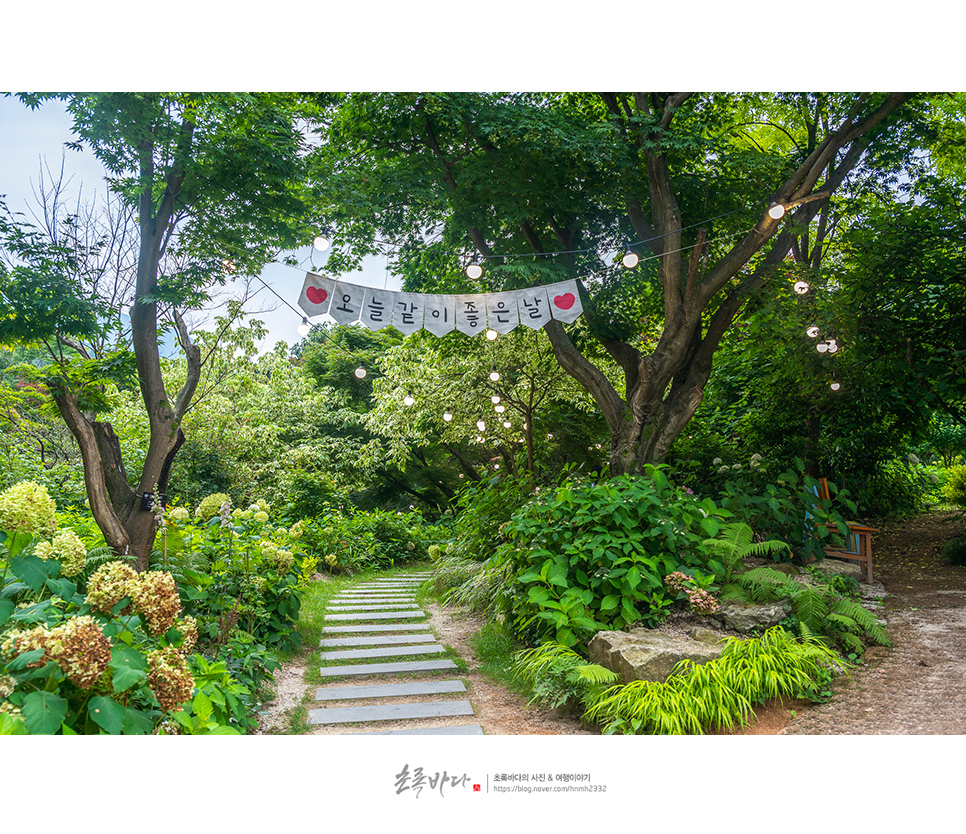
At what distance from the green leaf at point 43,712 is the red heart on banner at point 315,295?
7.53ft

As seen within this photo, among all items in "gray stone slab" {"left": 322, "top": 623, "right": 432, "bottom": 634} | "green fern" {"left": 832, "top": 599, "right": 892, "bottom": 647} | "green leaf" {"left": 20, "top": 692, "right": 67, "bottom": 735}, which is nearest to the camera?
"green leaf" {"left": 20, "top": 692, "right": 67, "bottom": 735}

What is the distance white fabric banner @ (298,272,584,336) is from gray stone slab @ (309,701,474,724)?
2063 mm

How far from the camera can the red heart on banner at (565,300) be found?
355cm

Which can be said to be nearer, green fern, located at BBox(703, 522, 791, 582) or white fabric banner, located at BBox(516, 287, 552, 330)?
green fern, located at BBox(703, 522, 791, 582)

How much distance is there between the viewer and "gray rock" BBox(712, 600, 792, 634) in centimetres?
296

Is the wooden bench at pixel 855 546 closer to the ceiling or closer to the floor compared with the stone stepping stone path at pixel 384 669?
closer to the ceiling

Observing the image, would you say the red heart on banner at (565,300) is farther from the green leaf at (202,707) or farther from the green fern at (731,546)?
the green leaf at (202,707)

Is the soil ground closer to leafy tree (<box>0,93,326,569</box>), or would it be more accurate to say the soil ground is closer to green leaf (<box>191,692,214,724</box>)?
green leaf (<box>191,692,214,724</box>)

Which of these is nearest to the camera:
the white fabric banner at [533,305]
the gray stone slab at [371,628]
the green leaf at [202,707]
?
the green leaf at [202,707]

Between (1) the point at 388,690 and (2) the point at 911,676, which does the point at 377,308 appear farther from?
(2) the point at 911,676

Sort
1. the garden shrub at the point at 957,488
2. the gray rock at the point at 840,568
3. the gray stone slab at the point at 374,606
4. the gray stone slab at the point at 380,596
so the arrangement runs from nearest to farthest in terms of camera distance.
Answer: the gray rock at the point at 840,568
the gray stone slab at the point at 374,606
the gray stone slab at the point at 380,596
the garden shrub at the point at 957,488

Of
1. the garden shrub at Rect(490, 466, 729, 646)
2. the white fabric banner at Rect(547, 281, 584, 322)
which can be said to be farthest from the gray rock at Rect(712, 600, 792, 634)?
the white fabric banner at Rect(547, 281, 584, 322)

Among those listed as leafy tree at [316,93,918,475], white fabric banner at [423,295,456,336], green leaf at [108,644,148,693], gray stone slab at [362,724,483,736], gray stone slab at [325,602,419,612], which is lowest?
gray stone slab at [325,602,419,612]

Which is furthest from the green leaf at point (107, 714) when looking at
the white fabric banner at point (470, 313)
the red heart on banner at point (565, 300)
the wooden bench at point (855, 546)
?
the wooden bench at point (855, 546)
